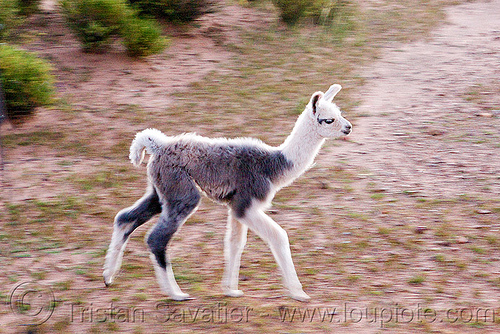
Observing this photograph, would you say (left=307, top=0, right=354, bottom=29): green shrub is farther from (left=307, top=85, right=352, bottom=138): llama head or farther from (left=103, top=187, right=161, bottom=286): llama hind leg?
(left=103, top=187, right=161, bottom=286): llama hind leg

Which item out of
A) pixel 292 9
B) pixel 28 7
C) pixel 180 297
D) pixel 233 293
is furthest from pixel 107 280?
pixel 292 9

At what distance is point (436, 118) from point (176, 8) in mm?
5345

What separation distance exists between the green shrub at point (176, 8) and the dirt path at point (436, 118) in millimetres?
3484

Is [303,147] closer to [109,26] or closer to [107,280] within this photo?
[107,280]

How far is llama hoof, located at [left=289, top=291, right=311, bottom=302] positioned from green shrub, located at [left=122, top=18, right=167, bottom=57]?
6.49 metres

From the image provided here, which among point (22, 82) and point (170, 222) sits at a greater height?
point (22, 82)

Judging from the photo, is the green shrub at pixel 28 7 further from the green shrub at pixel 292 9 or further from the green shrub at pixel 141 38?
the green shrub at pixel 292 9

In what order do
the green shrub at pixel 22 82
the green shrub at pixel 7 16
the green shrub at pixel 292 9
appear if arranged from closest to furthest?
the green shrub at pixel 22 82
the green shrub at pixel 7 16
the green shrub at pixel 292 9

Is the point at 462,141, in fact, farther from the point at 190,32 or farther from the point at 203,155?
the point at 190,32

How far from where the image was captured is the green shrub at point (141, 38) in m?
10.3

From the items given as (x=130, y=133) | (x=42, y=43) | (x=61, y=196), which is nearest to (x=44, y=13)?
(x=42, y=43)

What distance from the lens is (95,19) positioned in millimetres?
10266

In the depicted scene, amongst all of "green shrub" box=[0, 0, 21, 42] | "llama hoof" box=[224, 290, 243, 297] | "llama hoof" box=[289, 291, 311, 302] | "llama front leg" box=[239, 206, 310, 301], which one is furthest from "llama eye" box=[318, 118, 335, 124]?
"green shrub" box=[0, 0, 21, 42]

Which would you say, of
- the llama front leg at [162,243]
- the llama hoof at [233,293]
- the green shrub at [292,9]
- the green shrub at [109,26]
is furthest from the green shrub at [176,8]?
the llama hoof at [233,293]
